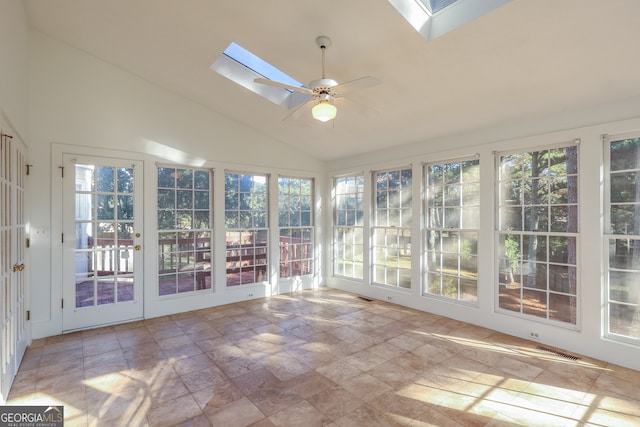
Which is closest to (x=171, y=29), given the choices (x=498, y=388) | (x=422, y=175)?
(x=422, y=175)

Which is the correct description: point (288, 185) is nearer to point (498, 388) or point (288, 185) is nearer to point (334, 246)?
point (334, 246)

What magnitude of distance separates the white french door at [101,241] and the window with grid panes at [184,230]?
1.08ft

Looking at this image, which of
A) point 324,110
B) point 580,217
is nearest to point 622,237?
point 580,217

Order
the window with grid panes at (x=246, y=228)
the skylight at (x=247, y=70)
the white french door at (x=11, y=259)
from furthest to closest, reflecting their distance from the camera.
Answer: the window with grid panes at (x=246, y=228), the skylight at (x=247, y=70), the white french door at (x=11, y=259)

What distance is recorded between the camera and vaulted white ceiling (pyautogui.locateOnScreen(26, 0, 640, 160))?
2.54 metres

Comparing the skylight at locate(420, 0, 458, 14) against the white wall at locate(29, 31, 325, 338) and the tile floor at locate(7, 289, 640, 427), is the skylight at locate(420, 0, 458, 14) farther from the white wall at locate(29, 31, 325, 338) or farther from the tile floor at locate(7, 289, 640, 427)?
the white wall at locate(29, 31, 325, 338)

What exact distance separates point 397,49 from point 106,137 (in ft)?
12.6

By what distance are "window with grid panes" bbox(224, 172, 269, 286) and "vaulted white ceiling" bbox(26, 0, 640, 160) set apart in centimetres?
161

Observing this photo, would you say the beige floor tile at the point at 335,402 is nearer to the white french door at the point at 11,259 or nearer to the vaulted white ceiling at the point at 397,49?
the white french door at the point at 11,259

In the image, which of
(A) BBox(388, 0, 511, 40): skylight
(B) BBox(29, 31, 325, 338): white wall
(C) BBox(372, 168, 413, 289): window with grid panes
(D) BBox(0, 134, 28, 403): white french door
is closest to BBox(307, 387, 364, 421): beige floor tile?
(D) BBox(0, 134, 28, 403): white french door

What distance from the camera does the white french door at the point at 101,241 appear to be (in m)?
4.02

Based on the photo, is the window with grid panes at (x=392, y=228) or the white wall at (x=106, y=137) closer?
the white wall at (x=106, y=137)

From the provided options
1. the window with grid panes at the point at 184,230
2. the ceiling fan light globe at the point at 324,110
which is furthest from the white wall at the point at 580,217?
the window with grid panes at the point at 184,230

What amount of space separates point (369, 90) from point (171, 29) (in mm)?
2266
